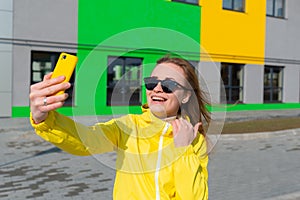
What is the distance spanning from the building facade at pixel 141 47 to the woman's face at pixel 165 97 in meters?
0.07

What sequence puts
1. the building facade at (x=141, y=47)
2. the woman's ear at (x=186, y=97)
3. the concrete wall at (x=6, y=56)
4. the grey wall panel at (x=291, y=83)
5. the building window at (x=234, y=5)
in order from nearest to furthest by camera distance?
1. the building facade at (x=141, y=47)
2. the woman's ear at (x=186, y=97)
3. the concrete wall at (x=6, y=56)
4. the building window at (x=234, y=5)
5. the grey wall panel at (x=291, y=83)

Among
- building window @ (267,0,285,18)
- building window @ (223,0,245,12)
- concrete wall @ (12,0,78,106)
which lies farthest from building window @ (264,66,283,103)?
concrete wall @ (12,0,78,106)

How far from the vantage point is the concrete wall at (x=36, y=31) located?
482 inches

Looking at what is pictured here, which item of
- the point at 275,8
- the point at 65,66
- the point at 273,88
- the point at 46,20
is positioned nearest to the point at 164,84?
the point at 65,66

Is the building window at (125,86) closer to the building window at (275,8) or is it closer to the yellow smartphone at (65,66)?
the yellow smartphone at (65,66)

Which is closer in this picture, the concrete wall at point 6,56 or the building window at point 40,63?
the concrete wall at point 6,56

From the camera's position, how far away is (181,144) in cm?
138

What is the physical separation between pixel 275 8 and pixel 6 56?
52.7ft

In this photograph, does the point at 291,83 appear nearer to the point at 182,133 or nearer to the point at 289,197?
the point at 289,197

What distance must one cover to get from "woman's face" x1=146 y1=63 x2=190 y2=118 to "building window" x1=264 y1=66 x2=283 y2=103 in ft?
63.2

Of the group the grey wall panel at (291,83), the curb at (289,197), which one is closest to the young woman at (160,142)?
the curb at (289,197)

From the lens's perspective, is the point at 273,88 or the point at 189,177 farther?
the point at 273,88

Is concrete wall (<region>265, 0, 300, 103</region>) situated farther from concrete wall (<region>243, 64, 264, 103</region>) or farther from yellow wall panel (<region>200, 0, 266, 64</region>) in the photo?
concrete wall (<region>243, 64, 264, 103</region>)

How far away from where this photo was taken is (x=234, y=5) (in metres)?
18.3
